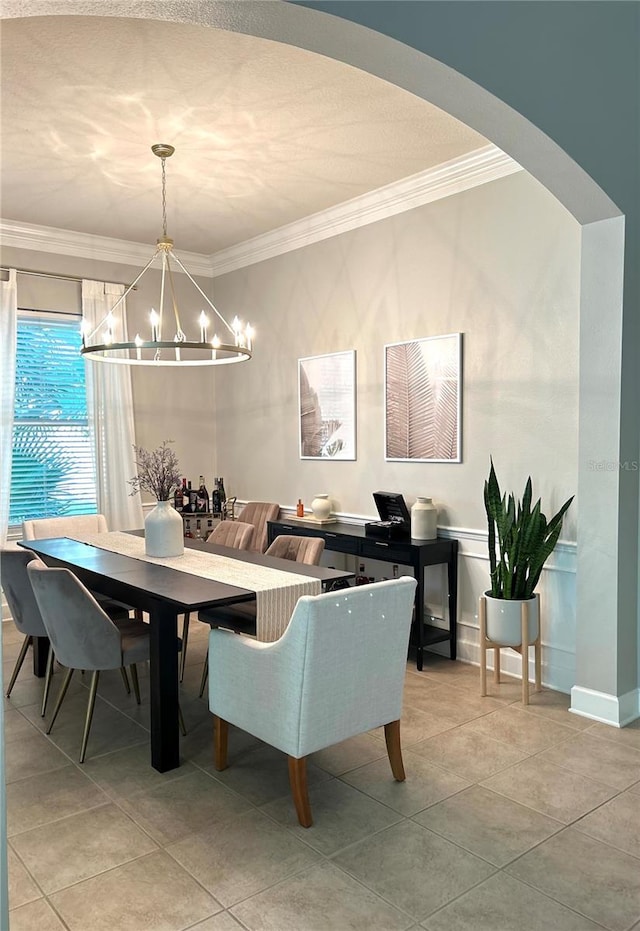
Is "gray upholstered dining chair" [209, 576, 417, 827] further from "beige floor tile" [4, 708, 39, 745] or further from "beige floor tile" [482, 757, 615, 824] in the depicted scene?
"beige floor tile" [4, 708, 39, 745]

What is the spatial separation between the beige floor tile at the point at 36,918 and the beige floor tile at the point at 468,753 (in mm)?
1559

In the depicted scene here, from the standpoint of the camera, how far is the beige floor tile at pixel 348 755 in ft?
9.64

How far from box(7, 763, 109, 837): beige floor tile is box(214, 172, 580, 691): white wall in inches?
92.3

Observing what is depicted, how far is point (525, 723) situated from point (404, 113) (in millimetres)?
2977

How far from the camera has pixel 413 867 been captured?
2227 millimetres

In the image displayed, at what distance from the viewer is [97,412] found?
562 centimetres

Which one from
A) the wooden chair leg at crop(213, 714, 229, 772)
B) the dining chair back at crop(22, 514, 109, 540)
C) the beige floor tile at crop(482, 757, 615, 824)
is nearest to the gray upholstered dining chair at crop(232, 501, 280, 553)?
the dining chair back at crop(22, 514, 109, 540)

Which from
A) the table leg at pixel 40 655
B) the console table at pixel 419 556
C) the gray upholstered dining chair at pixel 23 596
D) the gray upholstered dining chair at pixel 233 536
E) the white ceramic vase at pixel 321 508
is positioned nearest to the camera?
the gray upholstered dining chair at pixel 23 596

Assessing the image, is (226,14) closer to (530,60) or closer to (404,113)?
(530,60)

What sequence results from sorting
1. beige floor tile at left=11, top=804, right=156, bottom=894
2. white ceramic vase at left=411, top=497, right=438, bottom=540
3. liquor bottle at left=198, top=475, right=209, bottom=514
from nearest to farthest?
beige floor tile at left=11, top=804, right=156, bottom=894 < white ceramic vase at left=411, top=497, right=438, bottom=540 < liquor bottle at left=198, top=475, right=209, bottom=514

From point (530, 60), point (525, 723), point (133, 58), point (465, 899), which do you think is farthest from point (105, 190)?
point (465, 899)

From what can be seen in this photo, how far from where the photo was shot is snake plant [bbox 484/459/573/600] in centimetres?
359

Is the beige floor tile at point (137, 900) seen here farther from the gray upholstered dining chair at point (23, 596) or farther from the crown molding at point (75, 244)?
the crown molding at point (75, 244)

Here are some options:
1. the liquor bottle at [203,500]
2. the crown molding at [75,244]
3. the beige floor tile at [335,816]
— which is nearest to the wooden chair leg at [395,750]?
the beige floor tile at [335,816]
